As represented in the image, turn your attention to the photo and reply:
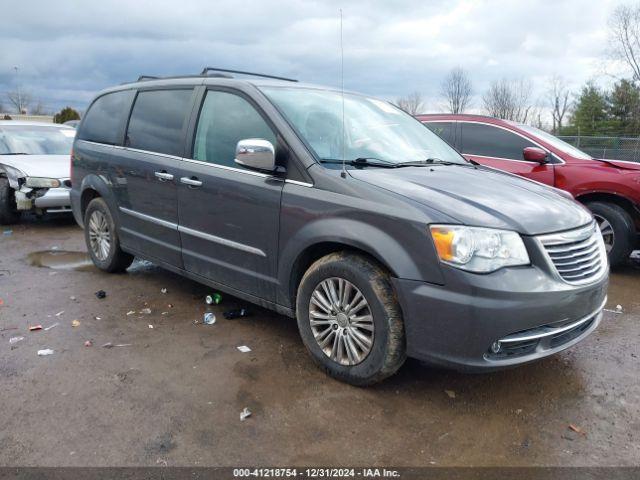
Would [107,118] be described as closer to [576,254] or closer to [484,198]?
[484,198]

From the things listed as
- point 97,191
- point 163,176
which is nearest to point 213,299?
point 163,176

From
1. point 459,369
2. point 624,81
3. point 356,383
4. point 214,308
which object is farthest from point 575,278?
point 624,81

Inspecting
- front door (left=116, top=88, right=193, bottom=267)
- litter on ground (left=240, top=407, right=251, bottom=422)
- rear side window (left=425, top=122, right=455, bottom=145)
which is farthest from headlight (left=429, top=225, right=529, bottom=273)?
rear side window (left=425, top=122, right=455, bottom=145)

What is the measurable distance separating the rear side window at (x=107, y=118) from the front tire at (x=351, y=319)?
283 centimetres

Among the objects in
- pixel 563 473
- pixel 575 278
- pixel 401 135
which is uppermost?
pixel 401 135

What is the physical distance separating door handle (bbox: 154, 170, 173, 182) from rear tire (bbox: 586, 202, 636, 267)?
4776mm

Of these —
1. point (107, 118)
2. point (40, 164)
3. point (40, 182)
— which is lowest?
point (40, 182)

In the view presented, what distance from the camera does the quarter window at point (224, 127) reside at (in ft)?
12.1

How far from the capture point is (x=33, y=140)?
367 inches

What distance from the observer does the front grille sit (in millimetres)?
2867

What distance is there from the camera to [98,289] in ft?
16.7

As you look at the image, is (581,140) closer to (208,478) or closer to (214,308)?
(214,308)

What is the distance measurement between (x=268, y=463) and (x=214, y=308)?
2213 mm

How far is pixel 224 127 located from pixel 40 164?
5.87 m
